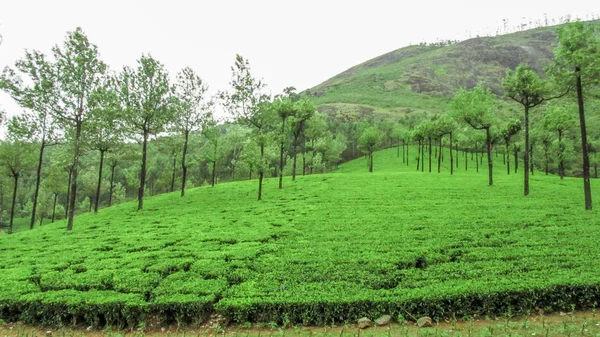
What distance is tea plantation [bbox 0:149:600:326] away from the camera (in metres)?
11.5

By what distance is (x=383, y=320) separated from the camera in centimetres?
1096

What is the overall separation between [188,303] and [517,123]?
198ft

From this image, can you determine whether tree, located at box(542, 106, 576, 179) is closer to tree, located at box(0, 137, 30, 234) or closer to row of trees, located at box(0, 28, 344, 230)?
row of trees, located at box(0, 28, 344, 230)

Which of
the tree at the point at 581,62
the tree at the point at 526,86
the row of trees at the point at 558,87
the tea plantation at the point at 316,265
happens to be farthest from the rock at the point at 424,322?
the tree at the point at 526,86

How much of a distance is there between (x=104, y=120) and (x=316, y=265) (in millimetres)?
30356

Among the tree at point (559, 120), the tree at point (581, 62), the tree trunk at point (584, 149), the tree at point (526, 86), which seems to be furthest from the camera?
the tree at point (559, 120)

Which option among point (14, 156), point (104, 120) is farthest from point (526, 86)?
point (14, 156)

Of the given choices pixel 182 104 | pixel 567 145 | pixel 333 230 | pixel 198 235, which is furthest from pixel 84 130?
pixel 567 145

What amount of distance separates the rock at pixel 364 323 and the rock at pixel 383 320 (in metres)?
0.28

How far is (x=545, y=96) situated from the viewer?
1156 inches

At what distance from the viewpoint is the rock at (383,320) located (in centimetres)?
1090

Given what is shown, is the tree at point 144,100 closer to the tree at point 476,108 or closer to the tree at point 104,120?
the tree at point 104,120

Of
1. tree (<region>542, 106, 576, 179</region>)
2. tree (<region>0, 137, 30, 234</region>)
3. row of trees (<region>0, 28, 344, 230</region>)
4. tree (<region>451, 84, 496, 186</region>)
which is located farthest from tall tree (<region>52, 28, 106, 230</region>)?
tree (<region>542, 106, 576, 179</region>)

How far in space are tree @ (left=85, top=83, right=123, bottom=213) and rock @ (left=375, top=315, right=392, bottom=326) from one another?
31.8 metres
